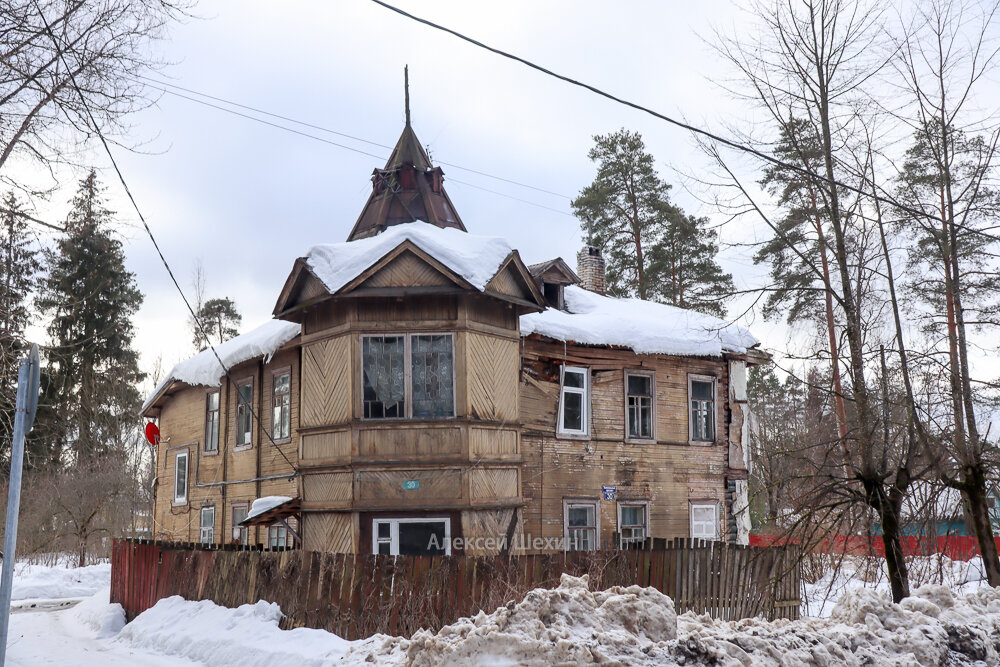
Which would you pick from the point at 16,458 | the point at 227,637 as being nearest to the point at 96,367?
the point at 227,637

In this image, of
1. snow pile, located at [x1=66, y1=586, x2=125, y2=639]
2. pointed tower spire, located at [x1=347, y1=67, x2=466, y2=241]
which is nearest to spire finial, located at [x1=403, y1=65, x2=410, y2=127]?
pointed tower spire, located at [x1=347, y1=67, x2=466, y2=241]

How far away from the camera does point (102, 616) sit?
1625 cm

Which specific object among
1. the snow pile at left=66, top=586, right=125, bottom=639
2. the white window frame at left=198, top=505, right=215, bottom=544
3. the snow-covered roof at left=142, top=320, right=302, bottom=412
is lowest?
the snow pile at left=66, top=586, right=125, bottom=639

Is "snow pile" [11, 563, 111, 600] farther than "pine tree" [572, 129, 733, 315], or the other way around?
"pine tree" [572, 129, 733, 315]

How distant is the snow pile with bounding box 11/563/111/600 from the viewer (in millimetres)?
24719

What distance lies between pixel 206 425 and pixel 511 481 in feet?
34.0

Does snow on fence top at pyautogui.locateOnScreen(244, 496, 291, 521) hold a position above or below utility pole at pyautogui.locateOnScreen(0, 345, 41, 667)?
below

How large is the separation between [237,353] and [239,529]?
445 cm

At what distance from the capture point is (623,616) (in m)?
7.73

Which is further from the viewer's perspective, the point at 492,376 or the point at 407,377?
the point at 492,376

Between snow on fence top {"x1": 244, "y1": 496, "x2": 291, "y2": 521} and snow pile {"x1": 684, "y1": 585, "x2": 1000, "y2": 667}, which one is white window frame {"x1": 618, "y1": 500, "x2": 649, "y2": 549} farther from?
snow pile {"x1": 684, "y1": 585, "x2": 1000, "y2": 667}

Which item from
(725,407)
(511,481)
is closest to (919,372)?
(511,481)

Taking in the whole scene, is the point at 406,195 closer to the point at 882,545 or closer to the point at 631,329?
the point at 631,329

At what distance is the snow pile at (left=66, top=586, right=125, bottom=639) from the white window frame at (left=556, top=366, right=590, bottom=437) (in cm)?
921
